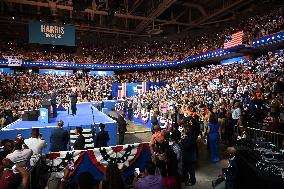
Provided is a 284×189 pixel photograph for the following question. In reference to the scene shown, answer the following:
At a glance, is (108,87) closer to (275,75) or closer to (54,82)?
(54,82)

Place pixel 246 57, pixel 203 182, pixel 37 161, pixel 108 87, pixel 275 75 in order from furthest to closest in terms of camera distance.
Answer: pixel 108 87 < pixel 246 57 < pixel 275 75 < pixel 203 182 < pixel 37 161

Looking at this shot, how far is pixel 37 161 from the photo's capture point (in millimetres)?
6508

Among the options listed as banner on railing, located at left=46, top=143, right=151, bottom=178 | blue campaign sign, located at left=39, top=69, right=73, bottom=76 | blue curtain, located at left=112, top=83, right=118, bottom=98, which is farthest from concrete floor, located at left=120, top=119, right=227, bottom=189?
blue campaign sign, located at left=39, top=69, right=73, bottom=76

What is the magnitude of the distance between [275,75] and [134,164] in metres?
11.8

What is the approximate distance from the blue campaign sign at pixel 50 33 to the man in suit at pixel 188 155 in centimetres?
1618

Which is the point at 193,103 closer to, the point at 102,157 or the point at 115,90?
the point at 102,157

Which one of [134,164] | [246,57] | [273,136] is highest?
[246,57]

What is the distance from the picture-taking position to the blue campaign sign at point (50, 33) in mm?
19516

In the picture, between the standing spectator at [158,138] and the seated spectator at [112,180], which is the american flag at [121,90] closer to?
the standing spectator at [158,138]

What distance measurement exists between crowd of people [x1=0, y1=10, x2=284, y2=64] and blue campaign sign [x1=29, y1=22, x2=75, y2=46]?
1394cm

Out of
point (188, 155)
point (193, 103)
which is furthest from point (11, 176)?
point (193, 103)

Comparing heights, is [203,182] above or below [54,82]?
below

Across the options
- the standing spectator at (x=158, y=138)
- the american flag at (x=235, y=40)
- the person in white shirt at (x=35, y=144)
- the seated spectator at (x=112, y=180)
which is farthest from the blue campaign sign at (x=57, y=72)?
the seated spectator at (x=112, y=180)

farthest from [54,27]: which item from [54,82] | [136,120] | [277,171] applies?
[277,171]
